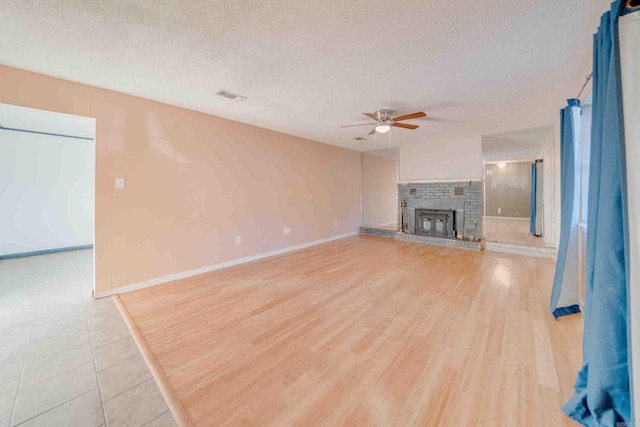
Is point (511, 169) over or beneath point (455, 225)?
over

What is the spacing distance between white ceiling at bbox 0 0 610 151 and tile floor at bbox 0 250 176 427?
2.46m

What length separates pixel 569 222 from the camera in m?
2.28

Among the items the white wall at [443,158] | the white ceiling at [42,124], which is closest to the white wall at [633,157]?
the white wall at [443,158]

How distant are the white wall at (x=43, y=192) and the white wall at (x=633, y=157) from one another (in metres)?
6.99

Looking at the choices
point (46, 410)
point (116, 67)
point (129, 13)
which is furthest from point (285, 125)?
point (46, 410)

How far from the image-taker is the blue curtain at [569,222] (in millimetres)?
2281

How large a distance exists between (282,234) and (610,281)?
4328 millimetres

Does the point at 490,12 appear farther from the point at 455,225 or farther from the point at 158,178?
the point at 455,225

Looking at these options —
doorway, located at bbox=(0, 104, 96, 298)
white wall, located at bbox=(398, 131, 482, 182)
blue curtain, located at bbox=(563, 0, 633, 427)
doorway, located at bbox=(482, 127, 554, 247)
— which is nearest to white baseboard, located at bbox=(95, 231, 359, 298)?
doorway, located at bbox=(0, 104, 96, 298)

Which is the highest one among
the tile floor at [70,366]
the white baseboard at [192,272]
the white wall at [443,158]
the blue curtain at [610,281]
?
the white wall at [443,158]

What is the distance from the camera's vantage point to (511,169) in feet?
27.6

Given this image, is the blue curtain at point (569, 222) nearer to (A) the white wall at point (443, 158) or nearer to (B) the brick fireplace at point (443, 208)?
(A) the white wall at point (443, 158)

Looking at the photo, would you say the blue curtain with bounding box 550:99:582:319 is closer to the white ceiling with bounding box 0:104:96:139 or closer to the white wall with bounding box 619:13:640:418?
the white wall with bounding box 619:13:640:418

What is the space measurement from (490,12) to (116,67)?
10.6ft
